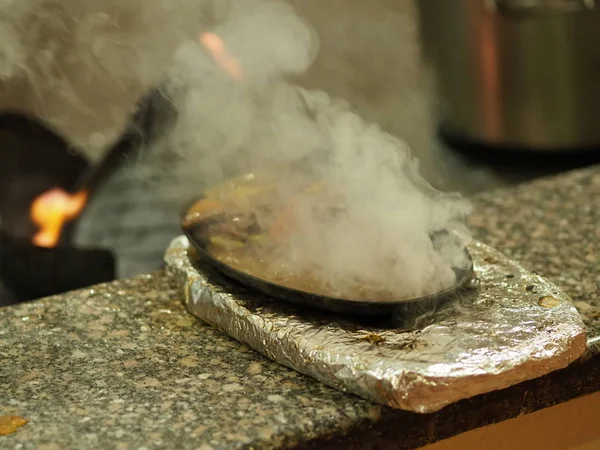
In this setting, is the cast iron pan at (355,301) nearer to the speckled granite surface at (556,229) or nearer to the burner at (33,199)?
the speckled granite surface at (556,229)

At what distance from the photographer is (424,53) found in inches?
90.8

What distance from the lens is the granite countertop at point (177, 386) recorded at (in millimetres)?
859

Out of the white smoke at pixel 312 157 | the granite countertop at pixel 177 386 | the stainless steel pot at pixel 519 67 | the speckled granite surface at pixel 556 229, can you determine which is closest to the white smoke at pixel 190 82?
the white smoke at pixel 312 157

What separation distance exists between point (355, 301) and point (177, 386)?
251mm

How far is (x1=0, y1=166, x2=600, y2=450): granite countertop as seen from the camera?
0.86 m

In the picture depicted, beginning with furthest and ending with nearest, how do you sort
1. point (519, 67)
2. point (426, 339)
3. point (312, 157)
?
point (519, 67)
point (312, 157)
point (426, 339)

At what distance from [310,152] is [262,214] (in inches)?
7.3

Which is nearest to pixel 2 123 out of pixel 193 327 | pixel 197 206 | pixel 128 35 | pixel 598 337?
pixel 128 35

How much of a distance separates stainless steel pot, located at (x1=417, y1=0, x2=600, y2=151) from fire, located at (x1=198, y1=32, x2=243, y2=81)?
73 cm

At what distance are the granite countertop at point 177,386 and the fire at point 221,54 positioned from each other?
0.69 metres

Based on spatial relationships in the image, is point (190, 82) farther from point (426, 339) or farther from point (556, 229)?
point (426, 339)

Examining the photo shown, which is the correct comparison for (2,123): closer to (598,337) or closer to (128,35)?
(128,35)

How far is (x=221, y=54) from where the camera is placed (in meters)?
1.82

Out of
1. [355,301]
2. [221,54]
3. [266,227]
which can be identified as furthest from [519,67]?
[355,301]
